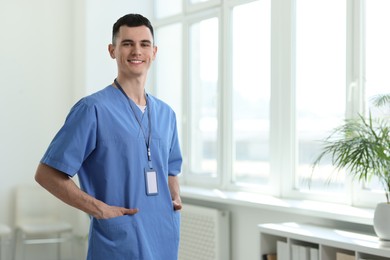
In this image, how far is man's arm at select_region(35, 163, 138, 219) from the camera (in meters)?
1.86

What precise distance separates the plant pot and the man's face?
156cm

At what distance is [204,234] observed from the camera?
4.47m

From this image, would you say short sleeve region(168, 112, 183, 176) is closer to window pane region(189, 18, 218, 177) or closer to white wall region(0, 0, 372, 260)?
window pane region(189, 18, 218, 177)

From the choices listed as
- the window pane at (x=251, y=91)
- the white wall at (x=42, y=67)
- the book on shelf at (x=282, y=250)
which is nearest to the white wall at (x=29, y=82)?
the white wall at (x=42, y=67)

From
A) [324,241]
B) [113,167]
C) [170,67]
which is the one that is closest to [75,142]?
[113,167]

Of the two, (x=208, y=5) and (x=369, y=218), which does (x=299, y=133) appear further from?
(x=208, y=5)

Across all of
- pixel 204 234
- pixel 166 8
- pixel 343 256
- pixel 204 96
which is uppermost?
pixel 166 8

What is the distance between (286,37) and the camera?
13.1 ft

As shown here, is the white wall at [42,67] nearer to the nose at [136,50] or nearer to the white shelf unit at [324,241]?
the white shelf unit at [324,241]

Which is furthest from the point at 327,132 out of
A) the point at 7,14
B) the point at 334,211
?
the point at 7,14

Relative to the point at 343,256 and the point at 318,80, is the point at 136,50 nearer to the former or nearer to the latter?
the point at 343,256

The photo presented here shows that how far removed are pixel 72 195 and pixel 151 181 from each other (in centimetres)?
27

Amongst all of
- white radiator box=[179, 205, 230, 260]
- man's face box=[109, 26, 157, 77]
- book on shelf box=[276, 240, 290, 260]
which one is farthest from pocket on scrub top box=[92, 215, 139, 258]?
white radiator box=[179, 205, 230, 260]

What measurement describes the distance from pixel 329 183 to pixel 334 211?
0.38m
